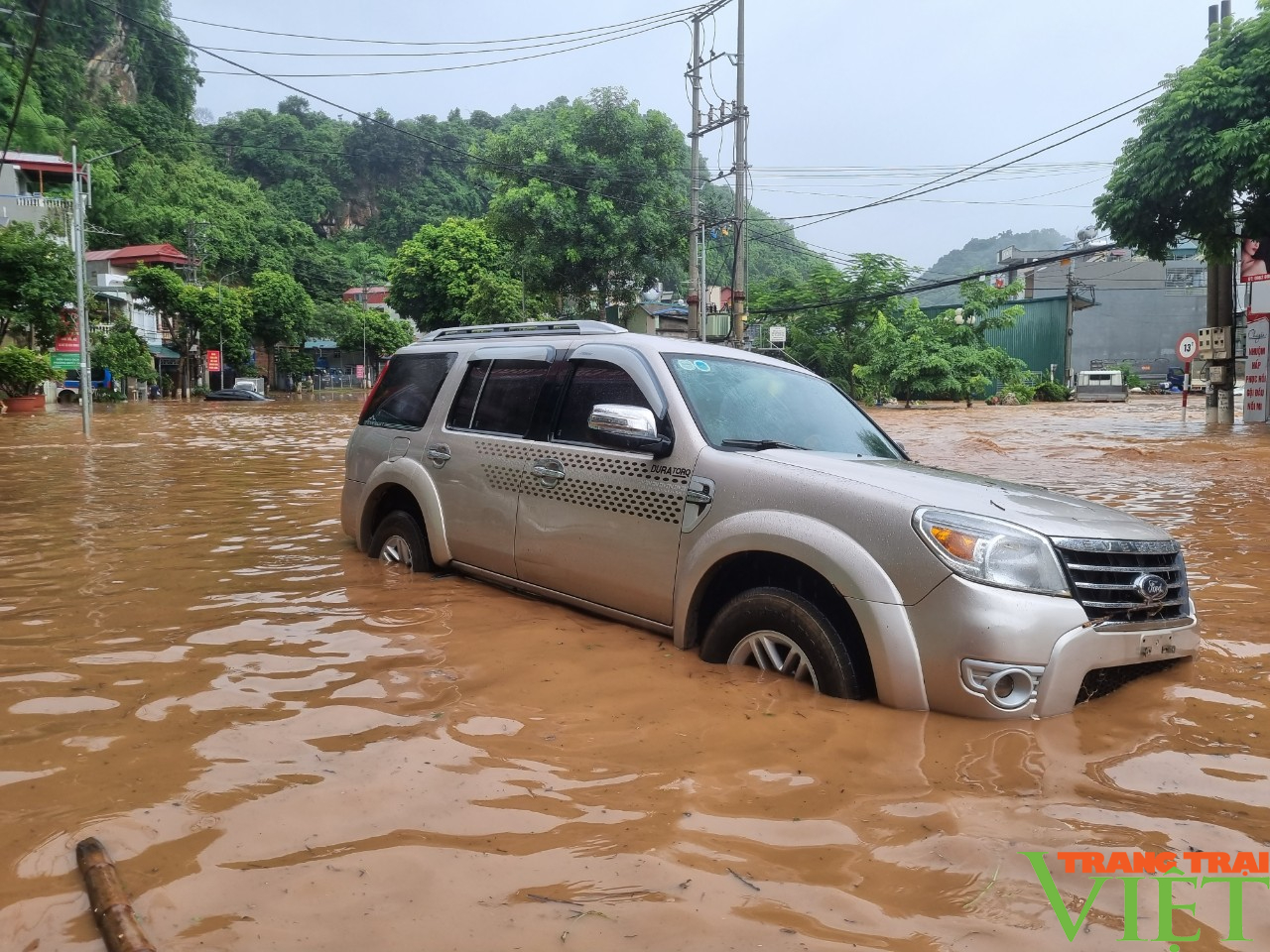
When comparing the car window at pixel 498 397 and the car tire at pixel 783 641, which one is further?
the car window at pixel 498 397

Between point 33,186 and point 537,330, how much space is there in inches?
2190

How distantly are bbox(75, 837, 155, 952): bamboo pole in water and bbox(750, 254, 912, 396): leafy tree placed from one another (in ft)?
124

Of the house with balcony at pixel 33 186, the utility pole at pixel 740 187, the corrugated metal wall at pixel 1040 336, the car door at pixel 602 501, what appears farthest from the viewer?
the corrugated metal wall at pixel 1040 336

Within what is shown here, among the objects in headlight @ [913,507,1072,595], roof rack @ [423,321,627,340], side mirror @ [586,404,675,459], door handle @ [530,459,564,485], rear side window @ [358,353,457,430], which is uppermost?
roof rack @ [423,321,627,340]

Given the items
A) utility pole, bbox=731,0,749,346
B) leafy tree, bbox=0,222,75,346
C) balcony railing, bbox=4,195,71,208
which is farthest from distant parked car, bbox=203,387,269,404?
utility pole, bbox=731,0,749,346


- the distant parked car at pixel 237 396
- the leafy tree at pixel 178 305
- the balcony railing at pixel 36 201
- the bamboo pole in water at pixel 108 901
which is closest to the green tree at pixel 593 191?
the distant parked car at pixel 237 396

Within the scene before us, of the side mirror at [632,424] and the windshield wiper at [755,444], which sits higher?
the side mirror at [632,424]

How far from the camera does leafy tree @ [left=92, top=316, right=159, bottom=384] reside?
44.8m

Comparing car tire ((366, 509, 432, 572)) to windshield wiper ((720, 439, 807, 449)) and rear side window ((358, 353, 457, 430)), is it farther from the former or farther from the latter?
windshield wiper ((720, 439, 807, 449))

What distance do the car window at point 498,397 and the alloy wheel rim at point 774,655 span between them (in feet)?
6.18

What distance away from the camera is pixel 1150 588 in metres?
3.50

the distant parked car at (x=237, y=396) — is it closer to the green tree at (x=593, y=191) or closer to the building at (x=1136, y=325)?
the green tree at (x=593, y=191)

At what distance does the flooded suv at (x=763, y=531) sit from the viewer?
3295mm

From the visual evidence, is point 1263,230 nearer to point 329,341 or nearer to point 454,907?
point 454,907
